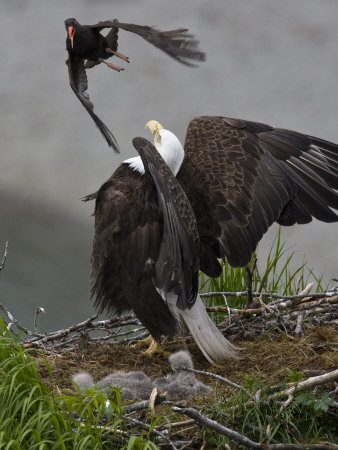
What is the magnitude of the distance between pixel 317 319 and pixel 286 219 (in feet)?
1.97

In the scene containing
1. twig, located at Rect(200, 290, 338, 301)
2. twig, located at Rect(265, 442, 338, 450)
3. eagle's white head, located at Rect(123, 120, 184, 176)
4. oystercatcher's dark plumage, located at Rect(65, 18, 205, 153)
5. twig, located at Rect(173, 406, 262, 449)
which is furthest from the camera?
twig, located at Rect(200, 290, 338, 301)

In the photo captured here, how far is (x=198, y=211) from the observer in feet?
16.8

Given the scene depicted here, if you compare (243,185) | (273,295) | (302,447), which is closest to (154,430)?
(302,447)

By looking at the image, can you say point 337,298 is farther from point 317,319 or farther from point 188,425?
point 188,425

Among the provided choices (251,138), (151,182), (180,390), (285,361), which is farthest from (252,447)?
(251,138)

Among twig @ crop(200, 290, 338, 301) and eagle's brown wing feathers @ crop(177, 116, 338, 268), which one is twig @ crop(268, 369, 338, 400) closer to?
eagle's brown wing feathers @ crop(177, 116, 338, 268)

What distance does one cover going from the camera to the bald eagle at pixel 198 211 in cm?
483

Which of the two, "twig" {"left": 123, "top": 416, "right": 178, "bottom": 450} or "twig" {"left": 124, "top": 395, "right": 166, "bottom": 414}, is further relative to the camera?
"twig" {"left": 124, "top": 395, "right": 166, "bottom": 414}

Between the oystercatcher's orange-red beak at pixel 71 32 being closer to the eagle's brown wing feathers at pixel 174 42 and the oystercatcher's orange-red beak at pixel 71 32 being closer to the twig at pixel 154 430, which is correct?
the eagle's brown wing feathers at pixel 174 42

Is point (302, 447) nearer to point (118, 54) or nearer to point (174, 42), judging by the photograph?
point (174, 42)

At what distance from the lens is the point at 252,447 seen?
370 cm

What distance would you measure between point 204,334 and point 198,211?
26.7 inches

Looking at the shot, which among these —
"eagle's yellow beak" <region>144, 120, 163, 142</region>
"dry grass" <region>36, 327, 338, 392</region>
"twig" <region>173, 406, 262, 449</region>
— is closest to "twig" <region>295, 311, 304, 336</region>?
"dry grass" <region>36, 327, 338, 392</region>

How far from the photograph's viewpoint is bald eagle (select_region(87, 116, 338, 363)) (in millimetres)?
4832
